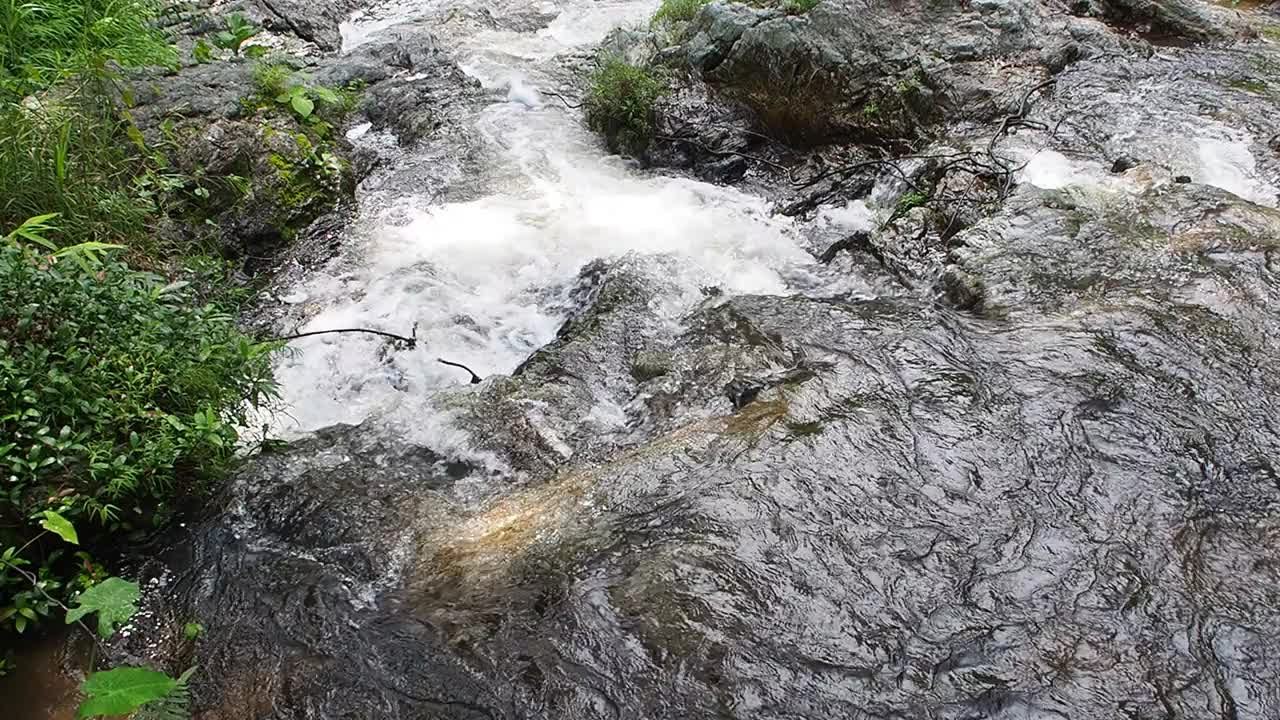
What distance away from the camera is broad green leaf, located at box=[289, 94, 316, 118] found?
8.05 metres

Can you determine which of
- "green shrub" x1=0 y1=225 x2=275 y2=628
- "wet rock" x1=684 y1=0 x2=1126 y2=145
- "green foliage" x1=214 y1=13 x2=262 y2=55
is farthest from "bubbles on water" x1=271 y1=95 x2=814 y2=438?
"green foliage" x1=214 y1=13 x2=262 y2=55

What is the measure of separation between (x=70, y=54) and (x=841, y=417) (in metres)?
7.59

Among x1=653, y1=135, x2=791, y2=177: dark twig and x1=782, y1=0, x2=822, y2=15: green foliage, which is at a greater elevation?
x1=782, y1=0, x2=822, y2=15: green foliage

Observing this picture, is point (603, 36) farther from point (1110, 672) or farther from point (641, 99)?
point (1110, 672)

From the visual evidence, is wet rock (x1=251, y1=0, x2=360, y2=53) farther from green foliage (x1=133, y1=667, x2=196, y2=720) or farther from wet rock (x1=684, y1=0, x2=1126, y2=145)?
green foliage (x1=133, y1=667, x2=196, y2=720)

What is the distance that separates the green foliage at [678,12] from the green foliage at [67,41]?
18.2 ft

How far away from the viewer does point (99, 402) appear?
408 centimetres

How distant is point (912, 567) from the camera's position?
3.90 metres

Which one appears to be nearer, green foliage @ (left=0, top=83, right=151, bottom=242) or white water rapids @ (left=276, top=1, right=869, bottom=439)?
green foliage @ (left=0, top=83, right=151, bottom=242)

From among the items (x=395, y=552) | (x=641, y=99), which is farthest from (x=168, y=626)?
(x=641, y=99)

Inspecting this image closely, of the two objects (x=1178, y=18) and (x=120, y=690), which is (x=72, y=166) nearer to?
(x=120, y=690)

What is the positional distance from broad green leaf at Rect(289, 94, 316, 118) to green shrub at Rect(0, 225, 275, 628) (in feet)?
12.3

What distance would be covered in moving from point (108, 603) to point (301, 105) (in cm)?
599

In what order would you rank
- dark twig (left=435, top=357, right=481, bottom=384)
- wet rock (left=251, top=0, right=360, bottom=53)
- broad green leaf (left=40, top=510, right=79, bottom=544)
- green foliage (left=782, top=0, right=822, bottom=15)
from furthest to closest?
wet rock (left=251, top=0, right=360, bottom=53) → green foliage (left=782, top=0, right=822, bottom=15) → dark twig (left=435, top=357, right=481, bottom=384) → broad green leaf (left=40, top=510, right=79, bottom=544)
